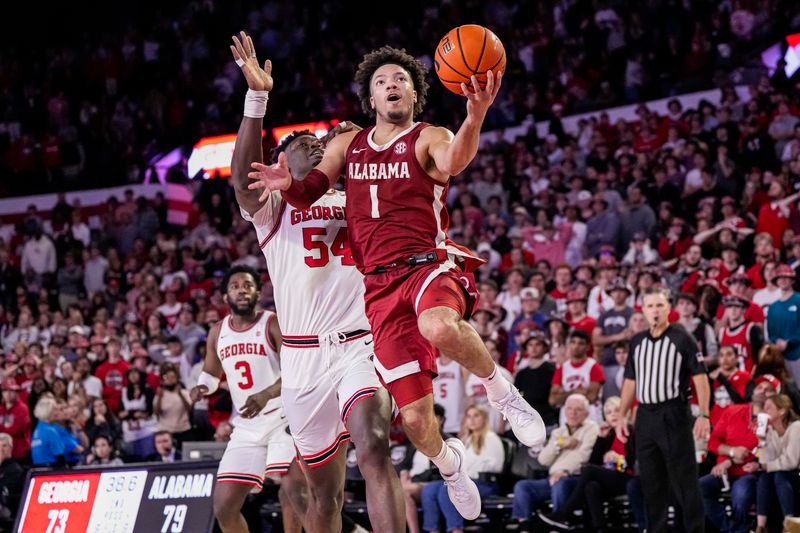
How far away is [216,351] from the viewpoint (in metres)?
8.80

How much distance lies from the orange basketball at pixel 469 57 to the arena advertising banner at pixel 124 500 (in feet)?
16.8

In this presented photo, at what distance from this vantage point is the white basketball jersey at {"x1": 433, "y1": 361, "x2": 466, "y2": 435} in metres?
12.4

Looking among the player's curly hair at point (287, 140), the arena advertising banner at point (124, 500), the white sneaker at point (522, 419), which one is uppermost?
the player's curly hair at point (287, 140)

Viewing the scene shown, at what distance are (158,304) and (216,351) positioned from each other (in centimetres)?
917

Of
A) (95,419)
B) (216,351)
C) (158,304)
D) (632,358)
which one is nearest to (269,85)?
(216,351)

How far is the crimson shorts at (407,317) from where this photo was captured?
5805 mm

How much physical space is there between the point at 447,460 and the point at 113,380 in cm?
1000

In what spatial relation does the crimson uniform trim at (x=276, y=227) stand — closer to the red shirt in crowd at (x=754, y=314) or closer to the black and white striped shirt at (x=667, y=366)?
the black and white striped shirt at (x=667, y=366)

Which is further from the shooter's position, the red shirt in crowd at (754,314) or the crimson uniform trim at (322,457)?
the red shirt in crowd at (754,314)

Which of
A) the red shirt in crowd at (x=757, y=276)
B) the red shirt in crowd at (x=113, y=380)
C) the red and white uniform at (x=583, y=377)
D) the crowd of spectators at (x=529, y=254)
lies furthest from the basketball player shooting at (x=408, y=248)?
the red shirt in crowd at (x=113, y=380)

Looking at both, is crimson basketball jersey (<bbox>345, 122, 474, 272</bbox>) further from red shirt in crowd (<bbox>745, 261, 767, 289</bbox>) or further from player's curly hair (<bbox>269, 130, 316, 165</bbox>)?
red shirt in crowd (<bbox>745, 261, 767, 289</bbox>)

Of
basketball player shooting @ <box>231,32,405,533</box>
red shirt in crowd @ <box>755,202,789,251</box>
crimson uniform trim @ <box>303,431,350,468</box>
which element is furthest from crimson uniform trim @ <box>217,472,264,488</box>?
red shirt in crowd @ <box>755,202,789,251</box>

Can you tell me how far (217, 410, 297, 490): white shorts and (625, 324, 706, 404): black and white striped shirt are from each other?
3.20 meters

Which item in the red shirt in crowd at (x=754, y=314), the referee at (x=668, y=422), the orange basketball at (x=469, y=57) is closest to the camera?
the orange basketball at (x=469, y=57)
